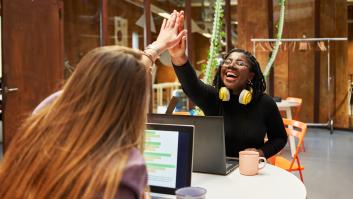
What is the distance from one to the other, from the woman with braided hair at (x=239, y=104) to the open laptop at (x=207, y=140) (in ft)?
1.47

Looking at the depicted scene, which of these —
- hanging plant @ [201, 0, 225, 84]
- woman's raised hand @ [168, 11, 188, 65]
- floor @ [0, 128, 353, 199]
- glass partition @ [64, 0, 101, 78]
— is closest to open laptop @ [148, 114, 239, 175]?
woman's raised hand @ [168, 11, 188, 65]

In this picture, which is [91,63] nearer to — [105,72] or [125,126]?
[105,72]

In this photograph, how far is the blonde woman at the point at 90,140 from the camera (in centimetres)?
73

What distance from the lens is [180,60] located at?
197cm

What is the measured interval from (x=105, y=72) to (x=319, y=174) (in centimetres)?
408

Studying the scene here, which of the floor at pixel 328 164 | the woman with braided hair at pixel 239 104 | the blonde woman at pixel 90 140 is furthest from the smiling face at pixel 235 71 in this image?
the floor at pixel 328 164

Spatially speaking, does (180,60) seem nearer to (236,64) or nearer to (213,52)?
(236,64)

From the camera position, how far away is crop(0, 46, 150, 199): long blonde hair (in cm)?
74

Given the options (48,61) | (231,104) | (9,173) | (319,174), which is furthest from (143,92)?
(319,174)

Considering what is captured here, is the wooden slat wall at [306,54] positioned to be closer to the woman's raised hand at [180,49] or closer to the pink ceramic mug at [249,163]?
the woman's raised hand at [180,49]

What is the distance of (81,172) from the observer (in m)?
0.74

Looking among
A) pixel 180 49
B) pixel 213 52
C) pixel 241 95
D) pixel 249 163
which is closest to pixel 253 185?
pixel 249 163

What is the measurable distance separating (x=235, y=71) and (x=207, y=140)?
0.64 metres

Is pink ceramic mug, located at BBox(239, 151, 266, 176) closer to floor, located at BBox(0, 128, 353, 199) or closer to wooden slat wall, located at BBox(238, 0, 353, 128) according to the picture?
floor, located at BBox(0, 128, 353, 199)
